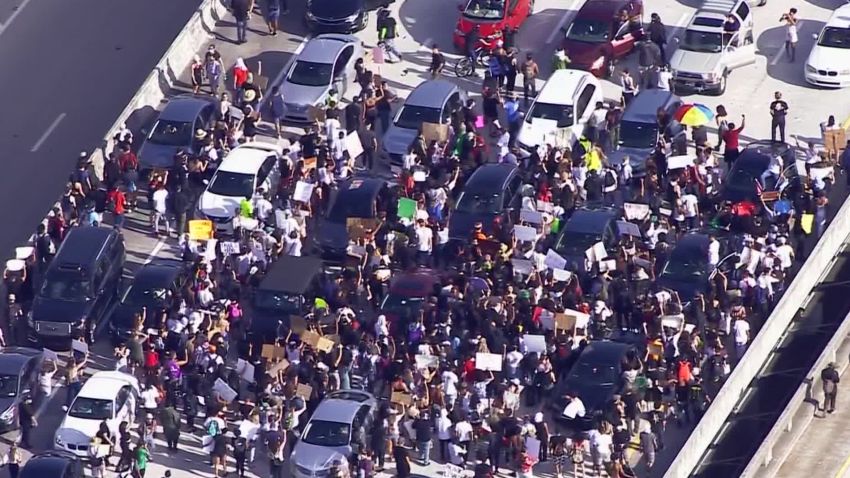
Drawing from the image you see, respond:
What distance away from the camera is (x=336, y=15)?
81562mm

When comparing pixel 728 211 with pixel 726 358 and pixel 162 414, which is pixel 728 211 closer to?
pixel 726 358

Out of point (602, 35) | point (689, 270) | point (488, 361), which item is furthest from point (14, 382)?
point (602, 35)

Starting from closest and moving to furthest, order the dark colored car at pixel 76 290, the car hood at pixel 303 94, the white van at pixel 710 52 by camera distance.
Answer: the dark colored car at pixel 76 290 < the car hood at pixel 303 94 < the white van at pixel 710 52

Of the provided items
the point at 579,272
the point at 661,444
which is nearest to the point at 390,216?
the point at 579,272

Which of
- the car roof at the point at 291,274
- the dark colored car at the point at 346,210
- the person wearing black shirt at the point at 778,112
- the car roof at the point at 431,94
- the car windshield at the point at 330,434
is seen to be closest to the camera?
the car windshield at the point at 330,434

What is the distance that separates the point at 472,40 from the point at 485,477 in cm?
1808

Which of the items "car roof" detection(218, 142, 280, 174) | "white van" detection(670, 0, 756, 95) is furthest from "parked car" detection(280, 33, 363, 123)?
"white van" detection(670, 0, 756, 95)

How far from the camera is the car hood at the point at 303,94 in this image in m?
78.1

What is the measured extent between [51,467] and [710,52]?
21989mm

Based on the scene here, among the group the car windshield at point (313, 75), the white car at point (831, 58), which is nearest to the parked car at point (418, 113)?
the car windshield at point (313, 75)

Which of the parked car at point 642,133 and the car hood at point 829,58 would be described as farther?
the car hood at point 829,58

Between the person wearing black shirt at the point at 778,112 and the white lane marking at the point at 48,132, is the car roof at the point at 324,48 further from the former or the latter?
the person wearing black shirt at the point at 778,112

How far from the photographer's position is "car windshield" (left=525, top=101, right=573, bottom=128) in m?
76.2

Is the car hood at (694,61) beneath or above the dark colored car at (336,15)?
above
